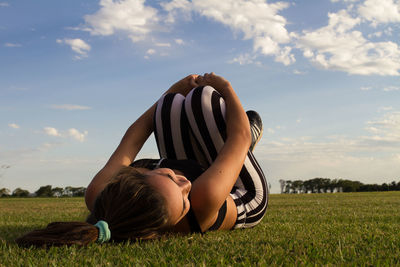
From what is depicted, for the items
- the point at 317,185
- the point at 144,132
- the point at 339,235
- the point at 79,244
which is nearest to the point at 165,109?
the point at 144,132

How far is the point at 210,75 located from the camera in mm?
4926

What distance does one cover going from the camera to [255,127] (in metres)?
5.40

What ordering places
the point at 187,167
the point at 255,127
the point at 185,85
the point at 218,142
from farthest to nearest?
1. the point at 255,127
2. the point at 185,85
3. the point at 218,142
4. the point at 187,167

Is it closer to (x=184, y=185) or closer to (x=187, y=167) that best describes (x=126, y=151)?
(x=187, y=167)

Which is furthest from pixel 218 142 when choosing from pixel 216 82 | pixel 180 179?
pixel 180 179

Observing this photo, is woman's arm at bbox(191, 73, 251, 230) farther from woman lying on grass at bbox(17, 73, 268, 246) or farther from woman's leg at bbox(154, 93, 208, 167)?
woman's leg at bbox(154, 93, 208, 167)

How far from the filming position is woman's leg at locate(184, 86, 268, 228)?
4.36 m

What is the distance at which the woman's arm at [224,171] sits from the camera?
3145 mm

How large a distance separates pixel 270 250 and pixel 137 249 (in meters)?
1.09

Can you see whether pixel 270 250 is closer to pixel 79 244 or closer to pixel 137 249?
pixel 137 249

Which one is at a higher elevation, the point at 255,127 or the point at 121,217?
the point at 255,127

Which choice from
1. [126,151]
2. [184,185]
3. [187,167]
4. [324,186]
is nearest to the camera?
[184,185]

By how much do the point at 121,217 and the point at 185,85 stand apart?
9.12 ft

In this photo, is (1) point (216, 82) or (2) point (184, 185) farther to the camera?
(1) point (216, 82)
